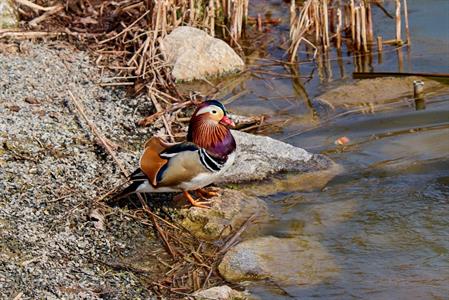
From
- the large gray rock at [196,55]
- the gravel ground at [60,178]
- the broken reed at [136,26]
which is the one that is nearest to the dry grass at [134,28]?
the broken reed at [136,26]

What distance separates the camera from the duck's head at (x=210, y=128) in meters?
5.91

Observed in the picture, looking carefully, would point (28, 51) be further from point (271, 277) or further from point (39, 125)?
point (271, 277)

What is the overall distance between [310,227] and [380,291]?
3.11 ft

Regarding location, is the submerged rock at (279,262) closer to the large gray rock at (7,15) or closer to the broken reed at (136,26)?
the broken reed at (136,26)

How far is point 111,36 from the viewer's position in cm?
919

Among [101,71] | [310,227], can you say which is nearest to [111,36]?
[101,71]

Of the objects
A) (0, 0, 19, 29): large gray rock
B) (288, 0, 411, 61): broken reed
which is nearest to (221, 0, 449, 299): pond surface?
(288, 0, 411, 61): broken reed

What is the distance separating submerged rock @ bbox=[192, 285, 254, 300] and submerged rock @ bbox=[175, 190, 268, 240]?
73cm

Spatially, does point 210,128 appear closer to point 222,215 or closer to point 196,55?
point 222,215

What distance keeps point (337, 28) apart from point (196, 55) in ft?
5.80

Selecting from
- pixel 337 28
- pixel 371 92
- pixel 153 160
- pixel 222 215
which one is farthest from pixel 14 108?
pixel 337 28

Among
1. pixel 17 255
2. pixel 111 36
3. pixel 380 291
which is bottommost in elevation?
pixel 380 291

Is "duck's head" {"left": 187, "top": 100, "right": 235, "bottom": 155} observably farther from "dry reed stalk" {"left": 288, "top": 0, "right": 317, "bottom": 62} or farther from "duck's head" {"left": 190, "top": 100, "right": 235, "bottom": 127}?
"dry reed stalk" {"left": 288, "top": 0, "right": 317, "bottom": 62}

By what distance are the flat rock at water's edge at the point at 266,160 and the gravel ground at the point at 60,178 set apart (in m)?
0.82
